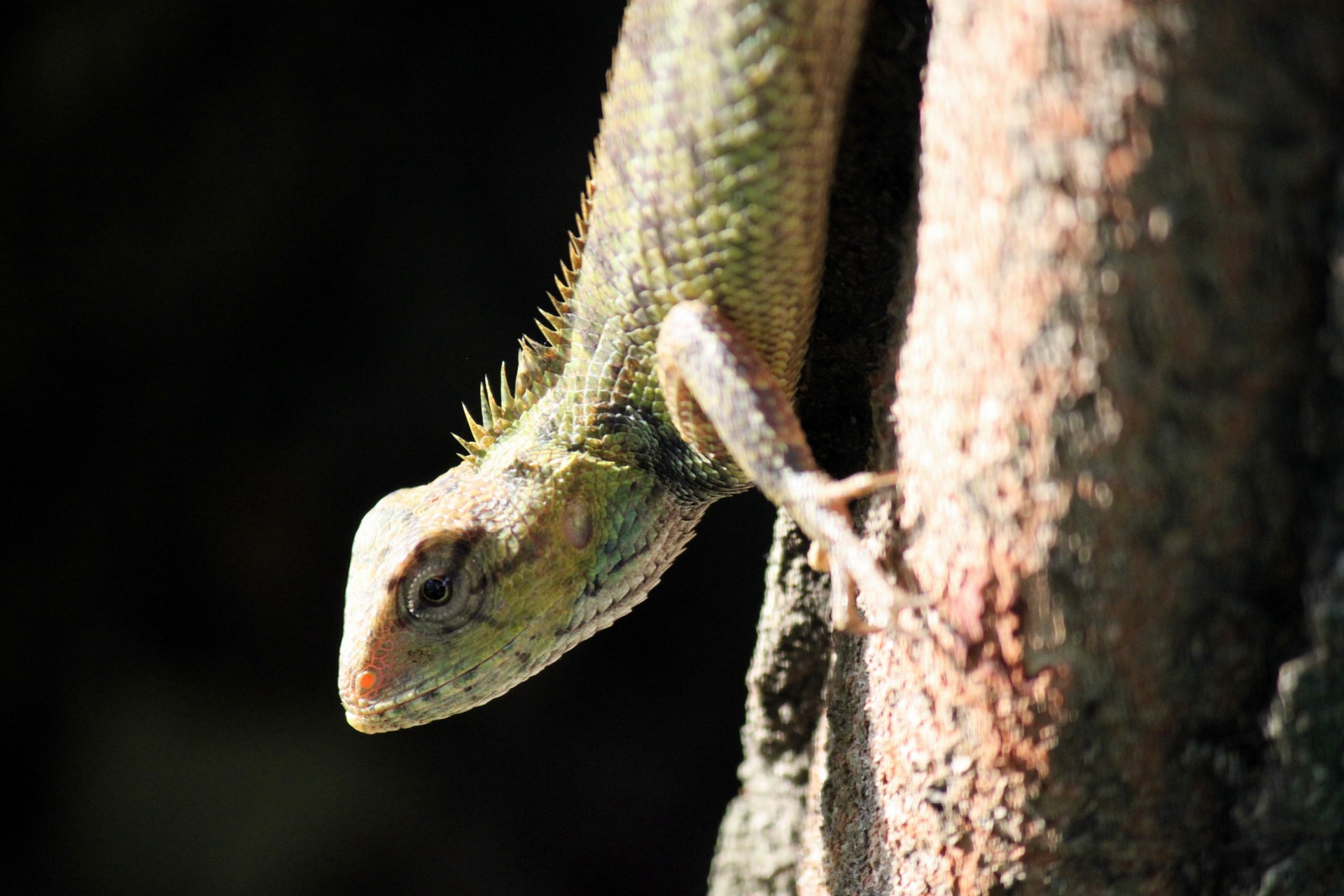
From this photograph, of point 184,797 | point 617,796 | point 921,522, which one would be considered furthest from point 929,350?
point 184,797

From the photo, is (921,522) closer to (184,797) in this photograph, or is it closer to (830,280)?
(830,280)

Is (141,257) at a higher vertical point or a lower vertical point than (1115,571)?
higher

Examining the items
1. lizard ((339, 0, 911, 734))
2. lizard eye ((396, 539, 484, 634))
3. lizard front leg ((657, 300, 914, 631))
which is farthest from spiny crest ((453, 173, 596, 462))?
lizard front leg ((657, 300, 914, 631))

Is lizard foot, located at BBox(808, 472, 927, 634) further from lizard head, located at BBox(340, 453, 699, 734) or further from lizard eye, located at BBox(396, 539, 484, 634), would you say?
lizard eye, located at BBox(396, 539, 484, 634)

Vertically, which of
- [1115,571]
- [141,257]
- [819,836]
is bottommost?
[819,836]

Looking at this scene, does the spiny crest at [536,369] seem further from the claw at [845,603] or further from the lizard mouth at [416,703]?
the claw at [845,603]

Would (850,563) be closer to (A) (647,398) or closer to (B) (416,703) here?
(A) (647,398)

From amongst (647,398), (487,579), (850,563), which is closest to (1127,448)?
(850,563)
